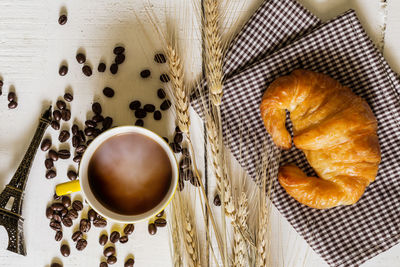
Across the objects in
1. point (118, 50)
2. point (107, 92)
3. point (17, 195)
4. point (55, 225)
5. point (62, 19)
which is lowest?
point (55, 225)

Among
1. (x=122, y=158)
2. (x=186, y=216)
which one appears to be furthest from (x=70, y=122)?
(x=186, y=216)

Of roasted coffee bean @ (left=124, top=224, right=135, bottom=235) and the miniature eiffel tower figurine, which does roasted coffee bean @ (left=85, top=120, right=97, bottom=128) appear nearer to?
the miniature eiffel tower figurine

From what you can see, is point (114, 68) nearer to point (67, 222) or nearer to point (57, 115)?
point (57, 115)

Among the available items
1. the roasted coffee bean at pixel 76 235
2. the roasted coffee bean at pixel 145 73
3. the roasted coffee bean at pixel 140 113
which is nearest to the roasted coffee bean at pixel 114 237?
the roasted coffee bean at pixel 76 235

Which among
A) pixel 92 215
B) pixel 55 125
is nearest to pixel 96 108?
pixel 55 125

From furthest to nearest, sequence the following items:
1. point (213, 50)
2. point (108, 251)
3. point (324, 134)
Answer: point (108, 251) < point (213, 50) < point (324, 134)

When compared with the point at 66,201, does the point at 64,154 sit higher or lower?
higher

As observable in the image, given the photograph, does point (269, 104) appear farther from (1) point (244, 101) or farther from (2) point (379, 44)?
(2) point (379, 44)
